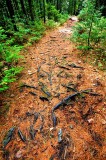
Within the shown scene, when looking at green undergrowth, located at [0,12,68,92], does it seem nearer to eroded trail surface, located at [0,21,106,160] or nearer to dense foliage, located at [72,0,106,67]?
eroded trail surface, located at [0,21,106,160]

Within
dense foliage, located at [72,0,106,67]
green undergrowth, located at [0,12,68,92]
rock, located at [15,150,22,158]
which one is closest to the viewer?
rock, located at [15,150,22,158]

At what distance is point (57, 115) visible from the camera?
3936 mm

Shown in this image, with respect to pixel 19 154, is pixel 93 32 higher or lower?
higher

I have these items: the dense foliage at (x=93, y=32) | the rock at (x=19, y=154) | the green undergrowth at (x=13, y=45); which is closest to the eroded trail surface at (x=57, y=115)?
the rock at (x=19, y=154)

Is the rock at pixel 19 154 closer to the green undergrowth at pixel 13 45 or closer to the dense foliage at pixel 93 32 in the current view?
the green undergrowth at pixel 13 45

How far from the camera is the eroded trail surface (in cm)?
322

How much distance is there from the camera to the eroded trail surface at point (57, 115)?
3217 millimetres

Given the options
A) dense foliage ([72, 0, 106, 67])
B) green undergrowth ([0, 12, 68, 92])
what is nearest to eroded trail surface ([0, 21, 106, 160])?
green undergrowth ([0, 12, 68, 92])

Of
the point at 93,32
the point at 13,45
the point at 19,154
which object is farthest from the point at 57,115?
the point at 13,45

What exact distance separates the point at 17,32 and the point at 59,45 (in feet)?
9.71

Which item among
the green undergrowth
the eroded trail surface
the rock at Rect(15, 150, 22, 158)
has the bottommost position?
the rock at Rect(15, 150, 22, 158)

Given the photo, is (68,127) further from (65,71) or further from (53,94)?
(65,71)

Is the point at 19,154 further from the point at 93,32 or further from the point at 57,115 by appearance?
the point at 93,32

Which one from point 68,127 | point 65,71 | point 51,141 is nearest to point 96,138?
point 68,127
